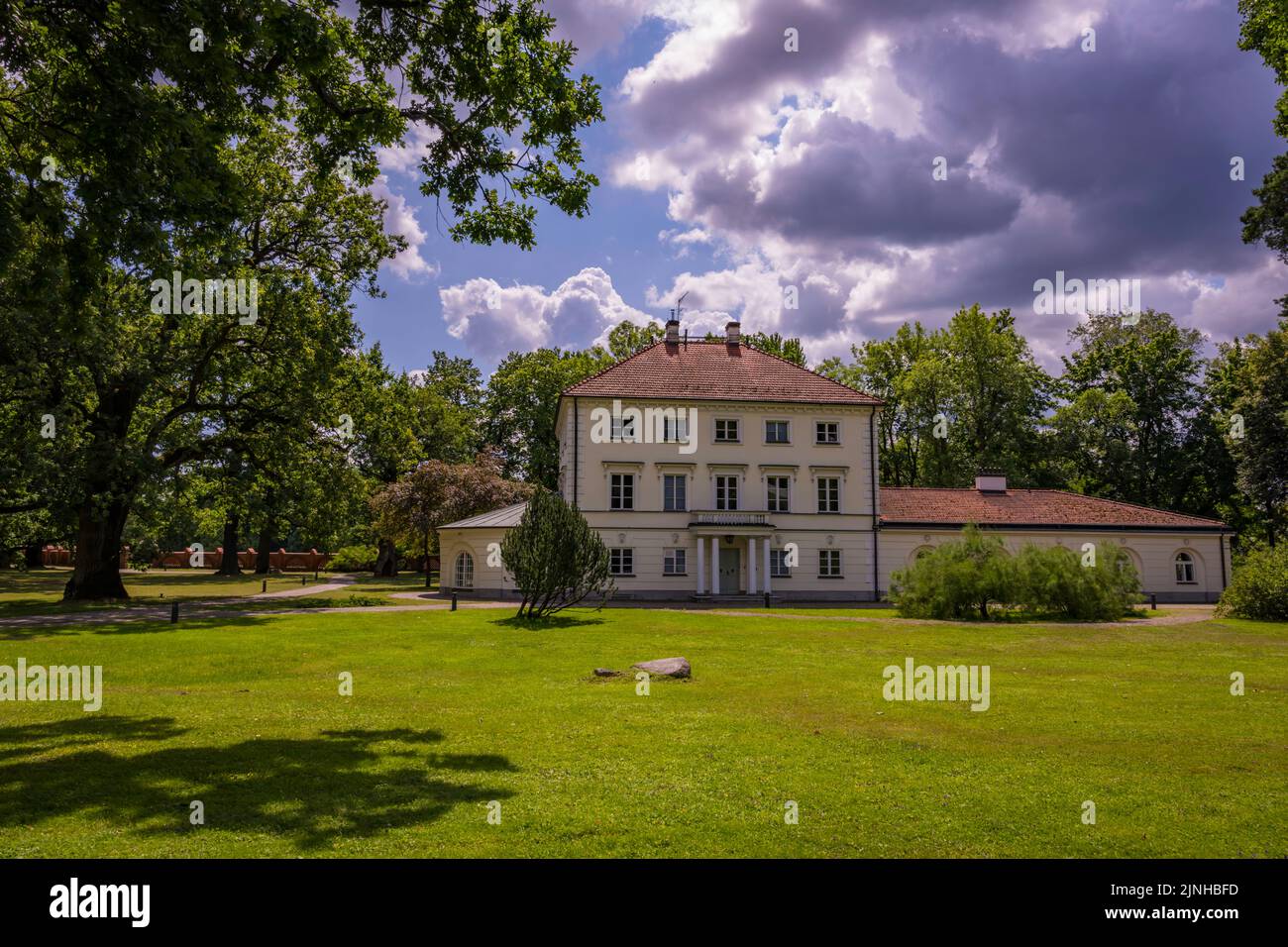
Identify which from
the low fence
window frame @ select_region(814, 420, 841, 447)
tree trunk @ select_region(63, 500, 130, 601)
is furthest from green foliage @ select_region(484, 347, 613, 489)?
tree trunk @ select_region(63, 500, 130, 601)

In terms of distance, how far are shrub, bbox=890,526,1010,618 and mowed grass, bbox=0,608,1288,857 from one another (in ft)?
38.3

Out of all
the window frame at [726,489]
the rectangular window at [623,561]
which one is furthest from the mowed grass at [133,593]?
the window frame at [726,489]

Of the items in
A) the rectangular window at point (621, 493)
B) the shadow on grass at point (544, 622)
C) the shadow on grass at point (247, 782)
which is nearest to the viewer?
the shadow on grass at point (247, 782)

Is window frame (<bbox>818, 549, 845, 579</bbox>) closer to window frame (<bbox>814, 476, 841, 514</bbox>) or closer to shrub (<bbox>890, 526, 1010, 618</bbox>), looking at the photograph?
window frame (<bbox>814, 476, 841, 514</bbox>)

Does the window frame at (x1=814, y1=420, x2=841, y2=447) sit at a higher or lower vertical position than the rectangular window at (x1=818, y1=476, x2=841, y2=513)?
higher

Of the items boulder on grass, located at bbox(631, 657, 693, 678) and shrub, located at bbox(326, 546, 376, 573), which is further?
shrub, located at bbox(326, 546, 376, 573)

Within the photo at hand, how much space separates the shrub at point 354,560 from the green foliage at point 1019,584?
51.5 meters

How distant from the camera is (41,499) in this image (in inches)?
1208

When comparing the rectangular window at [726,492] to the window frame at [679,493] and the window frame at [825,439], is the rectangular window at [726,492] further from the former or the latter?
the window frame at [825,439]

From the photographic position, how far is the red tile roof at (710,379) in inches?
1661

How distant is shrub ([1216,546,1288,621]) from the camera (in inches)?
1145
